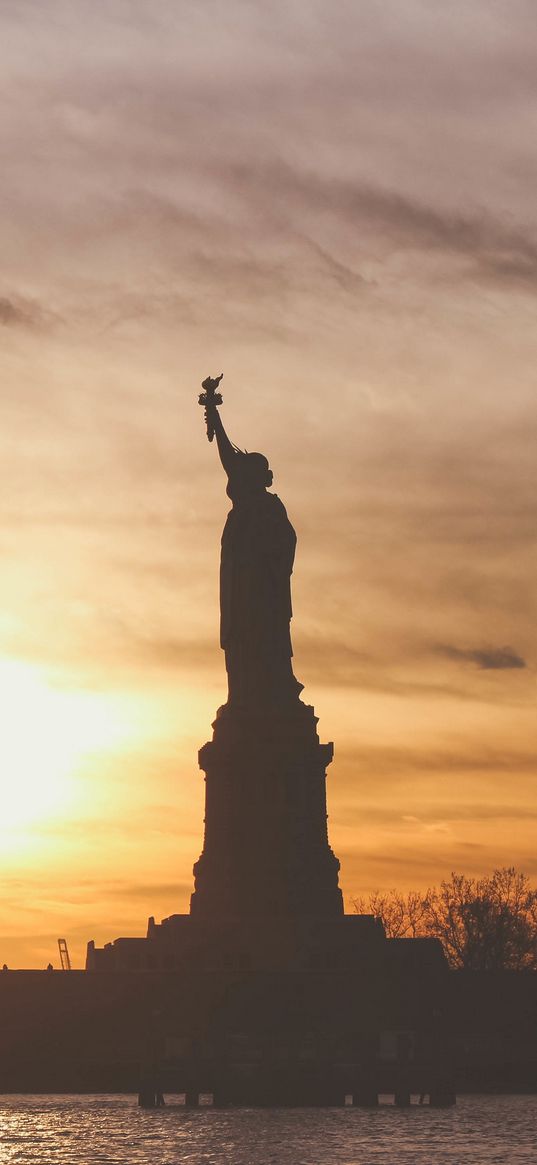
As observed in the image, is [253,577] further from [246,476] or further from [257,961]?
[257,961]

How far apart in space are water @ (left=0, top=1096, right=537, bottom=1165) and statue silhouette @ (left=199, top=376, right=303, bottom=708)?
1317 centimetres

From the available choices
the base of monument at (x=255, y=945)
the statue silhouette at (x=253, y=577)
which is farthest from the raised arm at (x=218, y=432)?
the base of monument at (x=255, y=945)

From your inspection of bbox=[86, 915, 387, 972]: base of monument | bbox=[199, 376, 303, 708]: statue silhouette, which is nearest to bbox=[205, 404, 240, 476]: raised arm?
bbox=[199, 376, 303, 708]: statue silhouette

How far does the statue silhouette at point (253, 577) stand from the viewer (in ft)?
217

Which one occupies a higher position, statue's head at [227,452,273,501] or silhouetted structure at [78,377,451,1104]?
statue's head at [227,452,273,501]

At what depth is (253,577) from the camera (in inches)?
2623

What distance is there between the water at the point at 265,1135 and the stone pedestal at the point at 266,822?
241 inches

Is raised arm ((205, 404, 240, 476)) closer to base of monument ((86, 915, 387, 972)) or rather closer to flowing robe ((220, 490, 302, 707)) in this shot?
flowing robe ((220, 490, 302, 707))

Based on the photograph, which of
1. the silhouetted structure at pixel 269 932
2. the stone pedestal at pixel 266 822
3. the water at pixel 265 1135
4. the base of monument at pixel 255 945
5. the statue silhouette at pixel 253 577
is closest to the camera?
the water at pixel 265 1135

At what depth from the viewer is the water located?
4694cm

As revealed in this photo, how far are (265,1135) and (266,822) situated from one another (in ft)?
46.8

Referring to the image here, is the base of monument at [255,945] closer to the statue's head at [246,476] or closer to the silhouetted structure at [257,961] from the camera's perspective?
the silhouetted structure at [257,961]

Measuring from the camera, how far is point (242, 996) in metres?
58.6

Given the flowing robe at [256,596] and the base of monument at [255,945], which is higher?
the flowing robe at [256,596]
